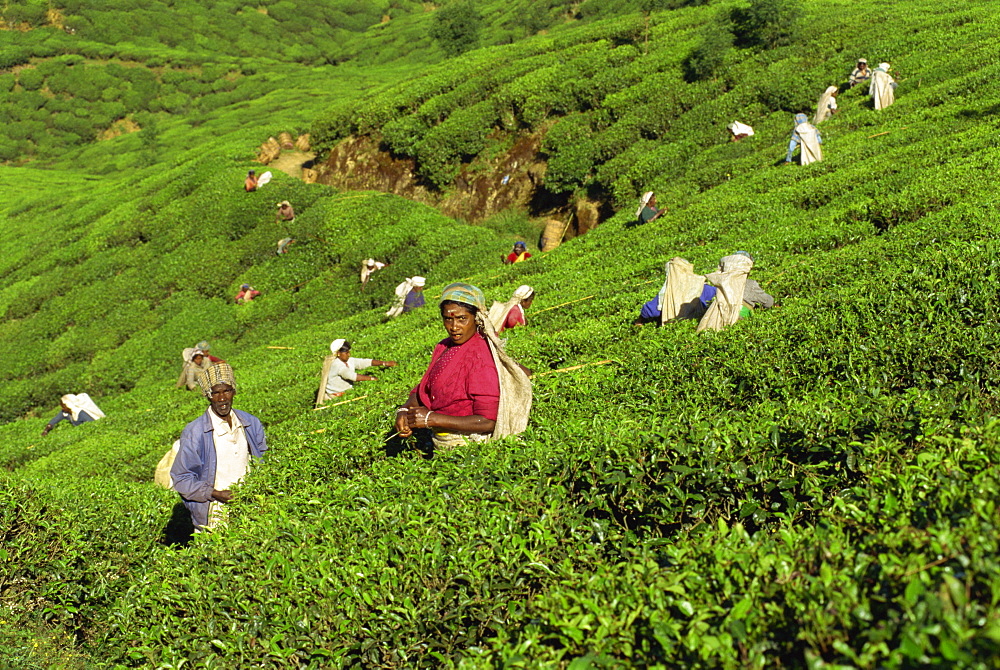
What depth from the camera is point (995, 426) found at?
344 cm

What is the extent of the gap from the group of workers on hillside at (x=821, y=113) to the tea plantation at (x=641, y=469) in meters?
0.50

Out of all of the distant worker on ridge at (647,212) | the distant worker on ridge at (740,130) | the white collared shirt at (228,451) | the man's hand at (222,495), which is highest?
the white collared shirt at (228,451)

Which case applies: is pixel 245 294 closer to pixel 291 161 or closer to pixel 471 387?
pixel 291 161

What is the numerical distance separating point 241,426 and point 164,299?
20117 millimetres

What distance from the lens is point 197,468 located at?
21.0 feet

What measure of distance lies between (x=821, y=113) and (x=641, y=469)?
1834 centimetres

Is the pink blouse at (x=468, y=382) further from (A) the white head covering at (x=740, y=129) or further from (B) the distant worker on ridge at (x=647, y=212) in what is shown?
(A) the white head covering at (x=740, y=129)

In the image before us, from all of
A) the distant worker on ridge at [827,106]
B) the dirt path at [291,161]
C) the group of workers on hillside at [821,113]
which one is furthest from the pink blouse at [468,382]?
the dirt path at [291,161]

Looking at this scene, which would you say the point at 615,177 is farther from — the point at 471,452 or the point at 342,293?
the point at 471,452

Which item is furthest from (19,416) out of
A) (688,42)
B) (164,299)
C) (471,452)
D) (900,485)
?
(688,42)

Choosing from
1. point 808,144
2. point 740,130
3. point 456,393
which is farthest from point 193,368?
point 740,130

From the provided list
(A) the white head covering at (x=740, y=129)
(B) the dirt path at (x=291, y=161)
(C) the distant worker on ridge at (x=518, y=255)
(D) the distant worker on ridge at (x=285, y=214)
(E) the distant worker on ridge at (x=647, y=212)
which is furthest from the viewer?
(B) the dirt path at (x=291, y=161)

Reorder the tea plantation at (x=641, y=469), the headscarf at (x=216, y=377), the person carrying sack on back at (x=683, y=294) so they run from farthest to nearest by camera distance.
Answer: the person carrying sack on back at (x=683, y=294) < the headscarf at (x=216, y=377) < the tea plantation at (x=641, y=469)

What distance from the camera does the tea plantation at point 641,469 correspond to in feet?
9.41
